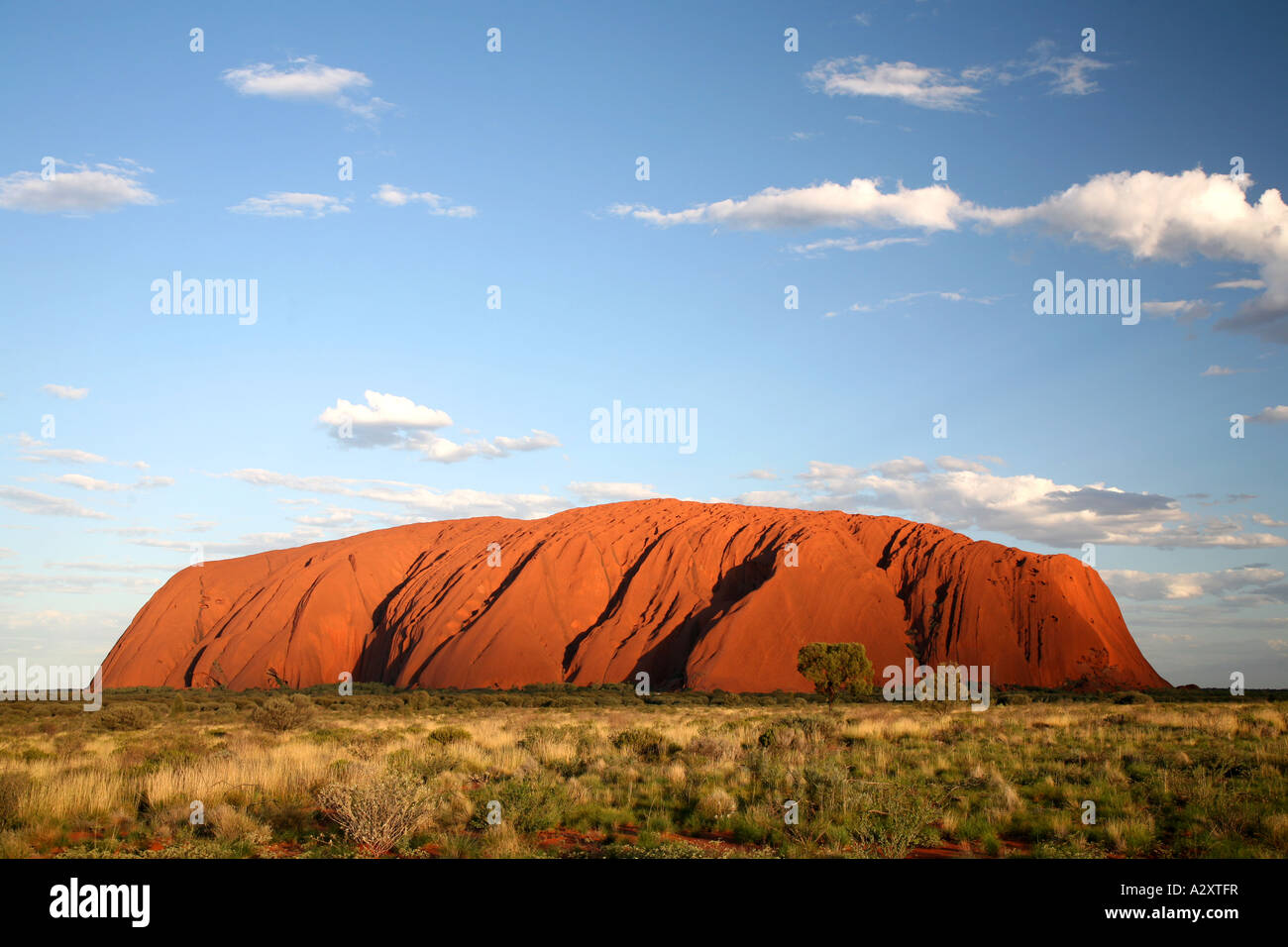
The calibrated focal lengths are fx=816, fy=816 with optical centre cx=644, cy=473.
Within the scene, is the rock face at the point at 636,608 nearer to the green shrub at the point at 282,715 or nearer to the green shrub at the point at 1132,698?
the green shrub at the point at 1132,698

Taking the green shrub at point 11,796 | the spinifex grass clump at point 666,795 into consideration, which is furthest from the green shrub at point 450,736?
the green shrub at point 11,796

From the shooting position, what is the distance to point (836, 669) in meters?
49.5

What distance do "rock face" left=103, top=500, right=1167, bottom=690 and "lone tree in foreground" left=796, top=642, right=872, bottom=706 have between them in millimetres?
12633

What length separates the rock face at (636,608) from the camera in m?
68.4

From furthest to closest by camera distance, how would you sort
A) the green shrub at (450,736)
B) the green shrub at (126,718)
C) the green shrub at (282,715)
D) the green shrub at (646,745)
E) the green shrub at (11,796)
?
the green shrub at (126,718)
the green shrub at (282,715)
the green shrub at (450,736)
the green shrub at (646,745)
the green shrub at (11,796)

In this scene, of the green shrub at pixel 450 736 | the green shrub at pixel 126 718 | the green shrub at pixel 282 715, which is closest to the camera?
the green shrub at pixel 450 736

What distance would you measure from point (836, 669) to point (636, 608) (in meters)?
29.7

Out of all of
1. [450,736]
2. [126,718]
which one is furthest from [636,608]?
[450,736]

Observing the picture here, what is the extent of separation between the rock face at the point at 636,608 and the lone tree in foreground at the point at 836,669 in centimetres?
1263

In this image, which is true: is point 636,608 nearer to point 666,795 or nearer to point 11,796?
point 666,795
